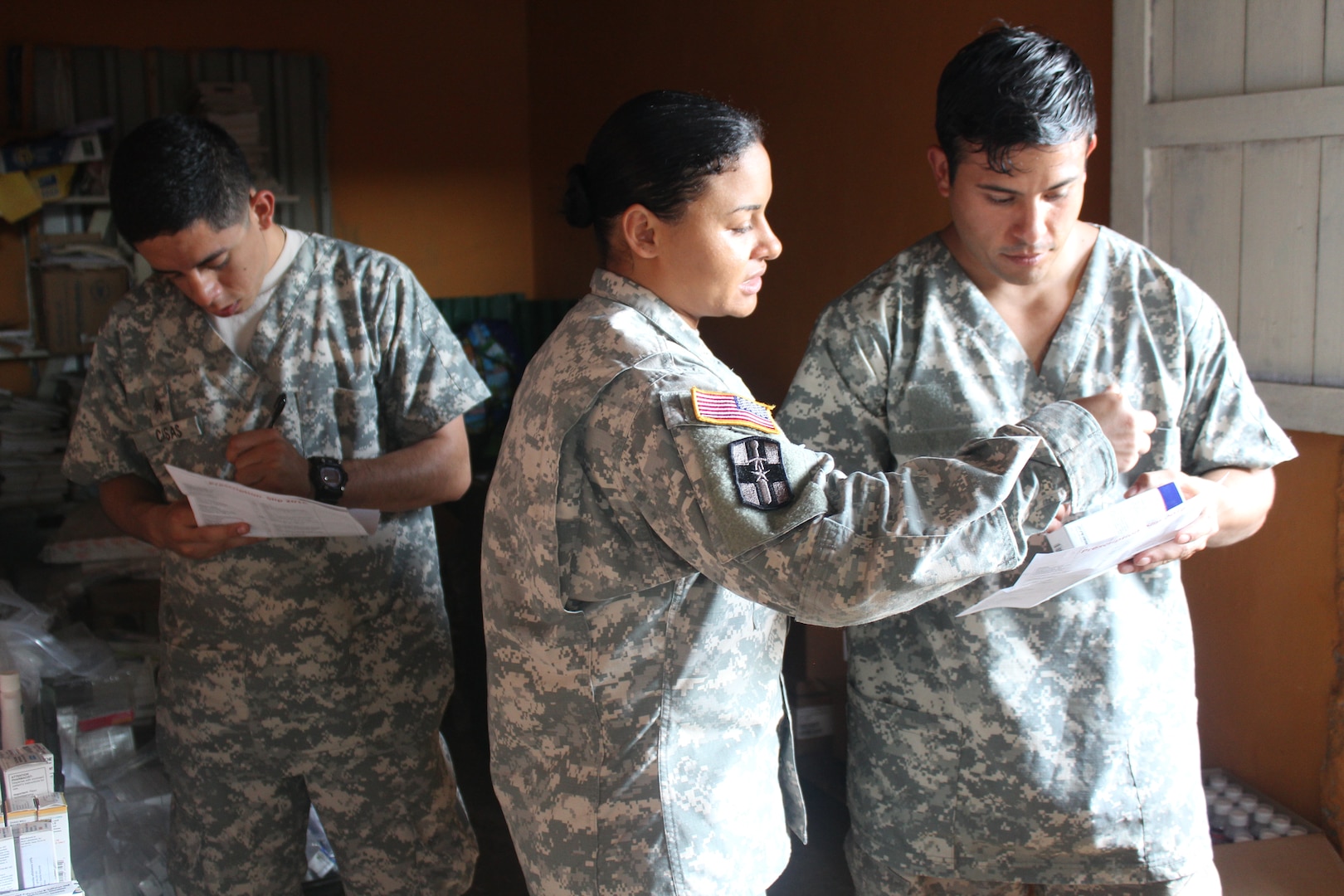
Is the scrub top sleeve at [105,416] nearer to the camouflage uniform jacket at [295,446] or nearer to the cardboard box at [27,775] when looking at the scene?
the camouflage uniform jacket at [295,446]

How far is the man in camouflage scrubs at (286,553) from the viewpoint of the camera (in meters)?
1.96

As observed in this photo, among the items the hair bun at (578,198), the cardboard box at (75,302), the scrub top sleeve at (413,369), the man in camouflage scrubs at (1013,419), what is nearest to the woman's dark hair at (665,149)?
the hair bun at (578,198)

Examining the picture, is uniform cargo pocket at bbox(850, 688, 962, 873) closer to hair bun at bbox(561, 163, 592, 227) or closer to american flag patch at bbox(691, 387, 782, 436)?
american flag patch at bbox(691, 387, 782, 436)

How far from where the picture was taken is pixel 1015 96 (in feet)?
4.73

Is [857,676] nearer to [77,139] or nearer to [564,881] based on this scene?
[564,881]

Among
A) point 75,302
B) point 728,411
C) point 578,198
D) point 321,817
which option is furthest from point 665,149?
point 75,302

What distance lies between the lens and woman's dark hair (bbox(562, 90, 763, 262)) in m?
1.28

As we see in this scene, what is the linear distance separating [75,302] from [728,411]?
404 cm

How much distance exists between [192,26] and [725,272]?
4.15m

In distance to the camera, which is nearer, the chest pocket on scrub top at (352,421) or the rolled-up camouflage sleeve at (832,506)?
the rolled-up camouflage sleeve at (832,506)

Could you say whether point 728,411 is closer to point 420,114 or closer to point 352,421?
point 352,421

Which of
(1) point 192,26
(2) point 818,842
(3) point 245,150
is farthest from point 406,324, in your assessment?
(1) point 192,26

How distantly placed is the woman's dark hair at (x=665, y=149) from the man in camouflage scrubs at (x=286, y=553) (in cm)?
83

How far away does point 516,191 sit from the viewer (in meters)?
5.51
